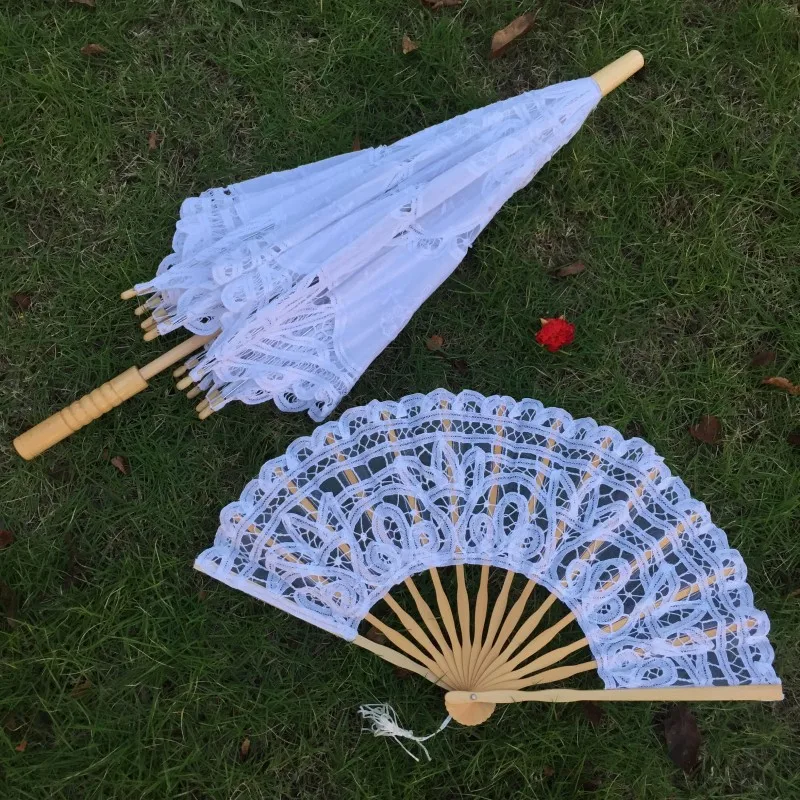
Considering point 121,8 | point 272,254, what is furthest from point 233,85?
point 272,254

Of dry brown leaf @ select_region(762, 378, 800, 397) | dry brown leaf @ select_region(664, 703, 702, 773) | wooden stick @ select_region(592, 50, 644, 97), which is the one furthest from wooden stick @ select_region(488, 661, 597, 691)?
wooden stick @ select_region(592, 50, 644, 97)

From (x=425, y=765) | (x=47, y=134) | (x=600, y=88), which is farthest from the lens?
(x=47, y=134)

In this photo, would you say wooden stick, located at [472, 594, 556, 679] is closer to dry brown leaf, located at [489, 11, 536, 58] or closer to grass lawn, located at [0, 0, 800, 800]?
grass lawn, located at [0, 0, 800, 800]

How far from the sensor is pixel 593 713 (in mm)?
1733

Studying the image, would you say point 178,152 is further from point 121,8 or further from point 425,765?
point 425,765

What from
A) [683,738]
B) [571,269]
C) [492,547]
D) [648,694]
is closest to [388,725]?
[492,547]

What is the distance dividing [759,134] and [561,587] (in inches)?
60.3

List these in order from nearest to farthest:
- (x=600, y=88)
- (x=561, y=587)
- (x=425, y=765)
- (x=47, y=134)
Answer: (x=561, y=587)
(x=425, y=765)
(x=600, y=88)
(x=47, y=134)

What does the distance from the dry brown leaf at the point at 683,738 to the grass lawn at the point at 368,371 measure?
0.14ft

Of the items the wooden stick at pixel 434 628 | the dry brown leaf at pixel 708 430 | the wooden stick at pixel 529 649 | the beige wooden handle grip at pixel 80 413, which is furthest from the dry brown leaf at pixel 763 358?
the beige wooden handle grip at pixel 80 413

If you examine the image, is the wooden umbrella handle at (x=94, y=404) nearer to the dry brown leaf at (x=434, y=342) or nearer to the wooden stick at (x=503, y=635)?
the dry brown leaf at (x=434, y=342)

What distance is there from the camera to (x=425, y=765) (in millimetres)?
1708

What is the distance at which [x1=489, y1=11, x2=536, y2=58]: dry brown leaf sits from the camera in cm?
202

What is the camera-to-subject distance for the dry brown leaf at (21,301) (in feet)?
6.21
